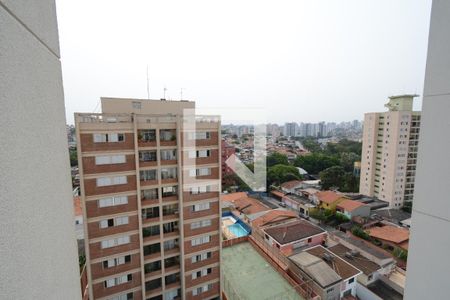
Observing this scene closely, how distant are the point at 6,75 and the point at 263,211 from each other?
17.4 meters

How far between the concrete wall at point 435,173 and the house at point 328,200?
1974 centimetres

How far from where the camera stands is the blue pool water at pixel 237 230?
1375 cm

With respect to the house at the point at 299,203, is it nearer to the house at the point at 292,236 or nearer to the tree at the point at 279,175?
the tree at the point at 279,175

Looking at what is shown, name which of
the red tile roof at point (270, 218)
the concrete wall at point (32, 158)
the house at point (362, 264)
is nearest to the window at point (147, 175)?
the concrete wall at point (32, 158)

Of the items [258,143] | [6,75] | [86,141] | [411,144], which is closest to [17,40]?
[6,75]

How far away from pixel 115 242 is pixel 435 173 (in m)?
7.95

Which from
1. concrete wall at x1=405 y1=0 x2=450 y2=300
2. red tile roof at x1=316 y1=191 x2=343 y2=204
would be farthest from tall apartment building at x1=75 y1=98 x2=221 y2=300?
red tile roof at x1=316 y1=191 x2=343 y2=204

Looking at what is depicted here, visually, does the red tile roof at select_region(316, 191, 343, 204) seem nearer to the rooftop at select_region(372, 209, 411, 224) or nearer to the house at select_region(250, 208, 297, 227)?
the rooftop at select_region(372, 209, 411, 224)

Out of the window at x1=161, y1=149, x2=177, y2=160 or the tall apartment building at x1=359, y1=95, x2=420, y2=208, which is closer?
the window at x1=161, y1=149, x2=177, y2=160

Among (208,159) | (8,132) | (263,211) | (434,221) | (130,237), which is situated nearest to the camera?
(8,132)

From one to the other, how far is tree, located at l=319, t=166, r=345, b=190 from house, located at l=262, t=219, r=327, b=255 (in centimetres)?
1257

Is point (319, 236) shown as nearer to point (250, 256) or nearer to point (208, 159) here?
point (250, 256)

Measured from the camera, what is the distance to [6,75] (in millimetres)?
569

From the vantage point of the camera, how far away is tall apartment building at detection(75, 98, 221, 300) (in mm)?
6566
